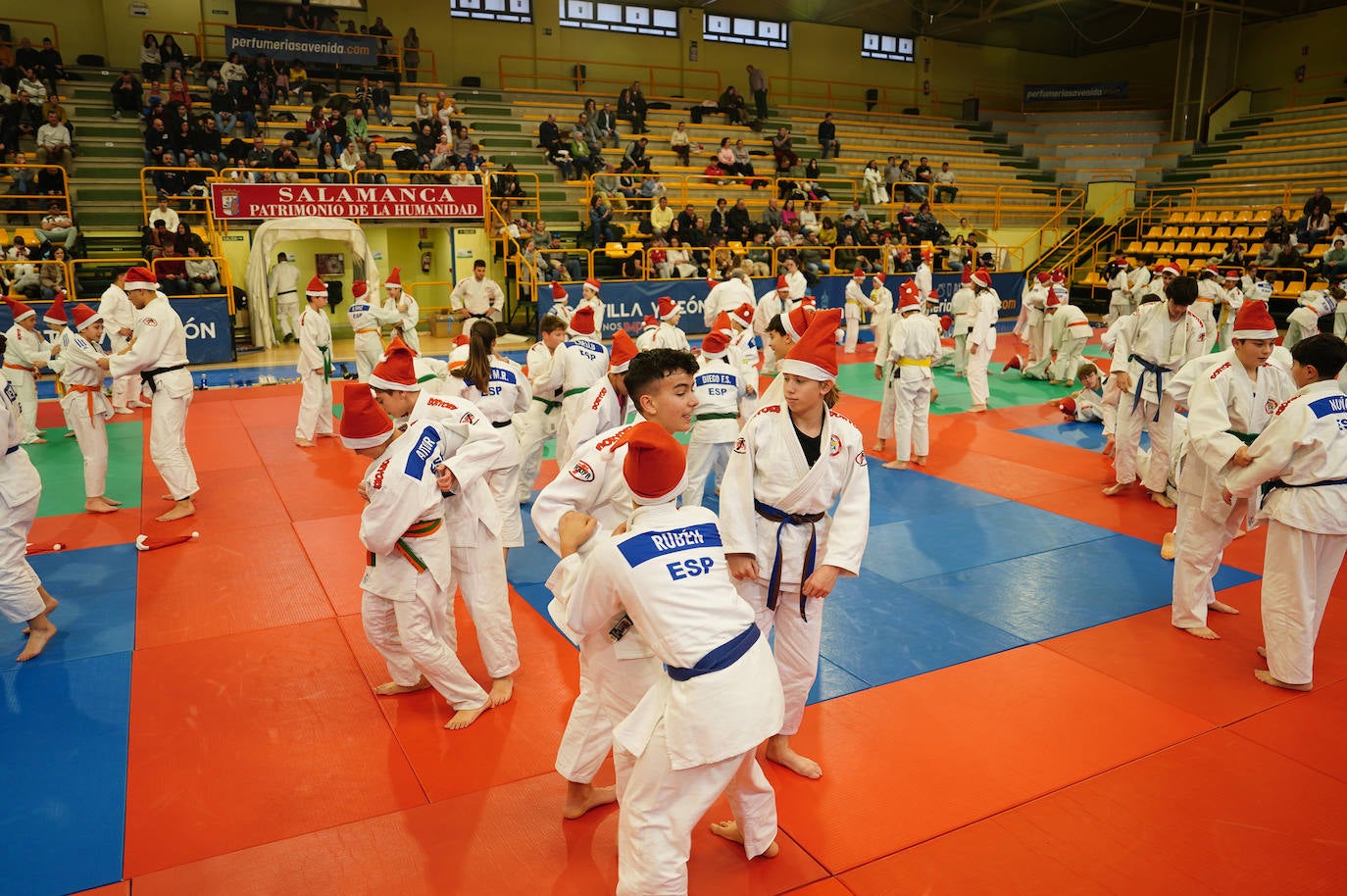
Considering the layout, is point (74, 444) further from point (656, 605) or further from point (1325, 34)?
point (1325, 34)

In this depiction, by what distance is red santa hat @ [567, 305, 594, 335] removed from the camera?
8047 millimetres

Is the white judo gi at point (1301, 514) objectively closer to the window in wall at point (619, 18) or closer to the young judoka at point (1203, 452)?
the young judoka at point (1203, 452)

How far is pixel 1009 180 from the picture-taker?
30.9 m

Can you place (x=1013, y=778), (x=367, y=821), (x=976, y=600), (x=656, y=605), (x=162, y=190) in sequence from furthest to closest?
(x=162, y=190)
(x=976, y=600)
(x=1013, y=778)
(x=367, y=821)
(x=656, y=605)

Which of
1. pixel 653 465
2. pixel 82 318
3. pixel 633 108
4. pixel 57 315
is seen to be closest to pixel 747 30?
pixel 633 108

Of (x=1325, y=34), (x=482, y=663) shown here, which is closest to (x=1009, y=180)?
(x=1325, y=34)

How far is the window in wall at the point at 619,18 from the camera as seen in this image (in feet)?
92.6

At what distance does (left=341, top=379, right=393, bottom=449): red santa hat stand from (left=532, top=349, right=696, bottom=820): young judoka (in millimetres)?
1185

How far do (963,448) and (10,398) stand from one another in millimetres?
9723

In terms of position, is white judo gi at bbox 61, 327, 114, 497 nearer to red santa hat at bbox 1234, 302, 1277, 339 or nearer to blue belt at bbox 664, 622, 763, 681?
blue belt at bbox 664, 622, 763, 681

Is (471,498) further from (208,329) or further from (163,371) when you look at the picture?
(208,329)

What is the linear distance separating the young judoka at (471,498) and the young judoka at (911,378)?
6260 mm

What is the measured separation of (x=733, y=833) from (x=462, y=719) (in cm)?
177

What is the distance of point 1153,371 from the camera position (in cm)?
870
